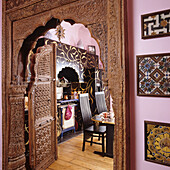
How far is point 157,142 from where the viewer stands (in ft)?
3.86

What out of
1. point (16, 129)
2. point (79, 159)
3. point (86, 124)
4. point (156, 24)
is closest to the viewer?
point (156, 24)

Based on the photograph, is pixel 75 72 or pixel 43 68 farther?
pixel 75 72

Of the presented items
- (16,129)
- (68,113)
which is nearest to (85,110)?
(68,113)

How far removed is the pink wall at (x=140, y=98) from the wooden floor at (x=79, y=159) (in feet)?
5.85

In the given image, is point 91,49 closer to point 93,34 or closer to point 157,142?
point 93,34

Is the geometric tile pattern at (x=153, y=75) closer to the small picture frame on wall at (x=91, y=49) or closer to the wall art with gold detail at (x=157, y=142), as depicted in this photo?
the wall art with gold detail at (x=157, y=142)

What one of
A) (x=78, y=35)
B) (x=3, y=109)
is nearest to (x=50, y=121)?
(x=3, y=109)

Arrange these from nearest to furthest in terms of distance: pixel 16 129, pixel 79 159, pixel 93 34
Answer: pixel 93 34 → pixel 16 129 → pixel 79 159

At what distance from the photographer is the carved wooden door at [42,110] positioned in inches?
94.3

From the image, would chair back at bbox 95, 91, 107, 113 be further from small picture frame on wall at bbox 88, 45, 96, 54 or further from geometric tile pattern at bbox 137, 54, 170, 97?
geometric tile pattern at bbox 137, 54, 170, 97

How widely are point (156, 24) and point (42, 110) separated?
83.5 inches

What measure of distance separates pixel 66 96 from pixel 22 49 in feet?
8.80

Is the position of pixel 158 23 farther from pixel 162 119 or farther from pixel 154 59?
pixel 162 119

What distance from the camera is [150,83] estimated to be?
120 centimetres
